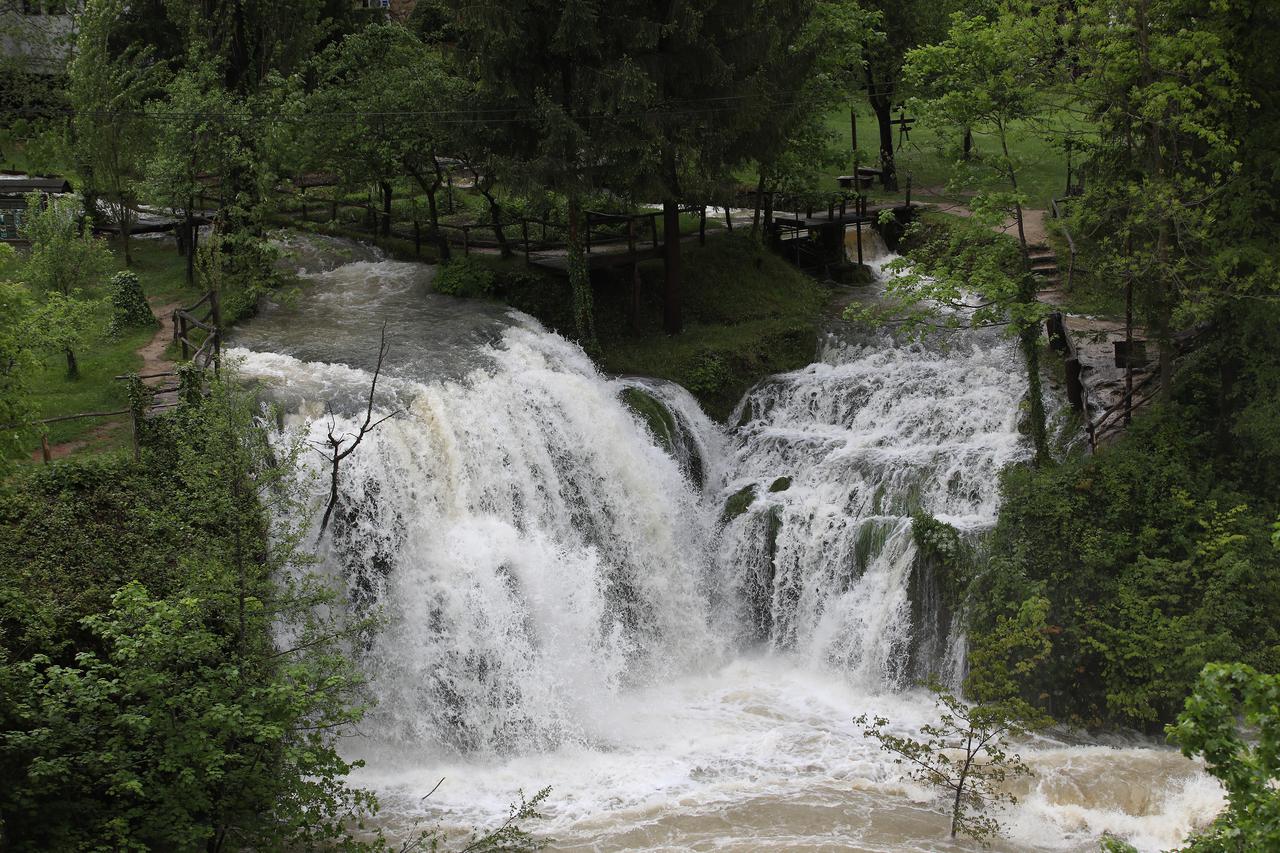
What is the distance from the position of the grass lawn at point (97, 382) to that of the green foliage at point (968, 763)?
1226 centimetres

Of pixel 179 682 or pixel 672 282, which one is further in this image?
pixel 672 282

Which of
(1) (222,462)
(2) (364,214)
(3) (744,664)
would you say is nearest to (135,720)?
(1) (222,462)

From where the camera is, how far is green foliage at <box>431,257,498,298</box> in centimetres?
2559

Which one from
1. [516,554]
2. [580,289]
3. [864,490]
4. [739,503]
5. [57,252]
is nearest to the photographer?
[516,554]

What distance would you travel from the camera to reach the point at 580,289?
24.5 meters

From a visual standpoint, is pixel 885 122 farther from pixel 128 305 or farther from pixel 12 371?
pixel 12 371

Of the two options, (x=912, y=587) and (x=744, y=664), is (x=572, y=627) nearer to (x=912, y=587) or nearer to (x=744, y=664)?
(x=744, y=664)

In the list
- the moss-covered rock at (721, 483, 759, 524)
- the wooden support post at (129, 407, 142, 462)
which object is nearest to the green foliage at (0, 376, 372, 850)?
the wooden support post at (129, 407, 142, 462)

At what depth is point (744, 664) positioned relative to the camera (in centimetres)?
2033

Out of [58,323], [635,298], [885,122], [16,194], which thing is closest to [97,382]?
[58,323]

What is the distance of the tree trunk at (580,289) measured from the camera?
2441 cm

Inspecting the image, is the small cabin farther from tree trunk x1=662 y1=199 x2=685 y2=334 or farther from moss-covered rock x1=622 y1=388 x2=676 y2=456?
moss-covered rock x1=622 y1=388 x2=676 y2=456

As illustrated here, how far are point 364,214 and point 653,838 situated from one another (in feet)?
69.5

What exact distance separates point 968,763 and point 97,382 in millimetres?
15628
